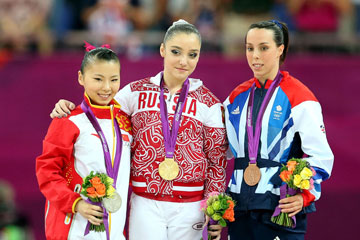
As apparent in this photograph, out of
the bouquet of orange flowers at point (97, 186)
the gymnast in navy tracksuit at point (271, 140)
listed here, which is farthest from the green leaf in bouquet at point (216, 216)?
the bouquet of orange flowers at point (97, 186)

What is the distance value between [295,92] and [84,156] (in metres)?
1.34

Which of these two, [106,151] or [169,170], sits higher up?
[106,151]

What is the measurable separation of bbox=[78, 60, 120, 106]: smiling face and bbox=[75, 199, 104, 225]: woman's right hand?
0.63 metres

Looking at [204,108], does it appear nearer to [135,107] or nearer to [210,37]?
[135,107]

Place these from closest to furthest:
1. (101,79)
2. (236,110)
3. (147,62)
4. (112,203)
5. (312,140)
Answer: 1. (112,203)
2. (101,79)
3. (312,140)
4. (236,110)
5. (147,62)

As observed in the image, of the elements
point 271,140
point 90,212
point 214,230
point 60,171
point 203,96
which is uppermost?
point 203,96

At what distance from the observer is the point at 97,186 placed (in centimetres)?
407

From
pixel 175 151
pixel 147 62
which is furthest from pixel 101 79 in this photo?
pixel 147 62

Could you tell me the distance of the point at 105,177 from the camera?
4.11 metres

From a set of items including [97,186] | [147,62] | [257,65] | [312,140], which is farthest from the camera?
[147,62]

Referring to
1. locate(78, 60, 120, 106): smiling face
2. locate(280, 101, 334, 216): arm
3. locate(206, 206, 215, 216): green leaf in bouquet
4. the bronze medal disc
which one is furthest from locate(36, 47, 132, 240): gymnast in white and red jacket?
locate(280, 101, 334, 216): arm

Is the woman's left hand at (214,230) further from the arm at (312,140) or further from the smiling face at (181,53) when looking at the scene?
the smiling face at (181,53)

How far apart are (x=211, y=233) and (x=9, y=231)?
8.88 feet

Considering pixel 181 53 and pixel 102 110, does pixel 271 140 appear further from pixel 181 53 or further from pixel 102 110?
pixel 102 110
